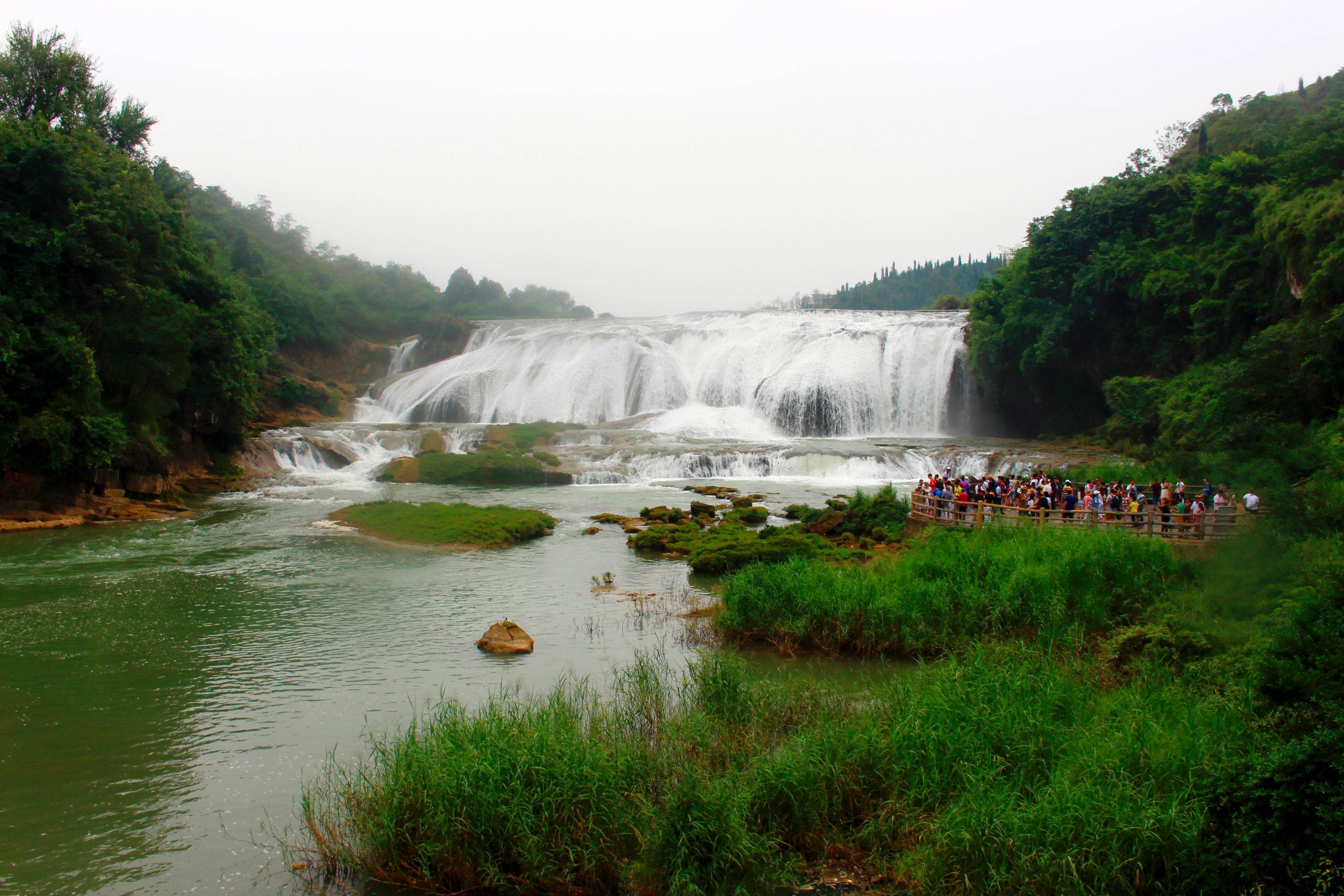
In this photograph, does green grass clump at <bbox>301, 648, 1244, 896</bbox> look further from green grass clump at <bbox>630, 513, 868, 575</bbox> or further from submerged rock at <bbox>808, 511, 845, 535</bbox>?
submerged rock at <bbox>808, 511, 845, 535</bbox>

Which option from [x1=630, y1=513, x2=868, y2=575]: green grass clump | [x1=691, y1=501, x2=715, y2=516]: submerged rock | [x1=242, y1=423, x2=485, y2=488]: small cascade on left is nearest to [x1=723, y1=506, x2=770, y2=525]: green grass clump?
[x1=691, y1=501, x2=715, y2=516]: submerged rock

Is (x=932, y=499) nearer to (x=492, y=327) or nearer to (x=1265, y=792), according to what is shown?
(x=1265, y=792)

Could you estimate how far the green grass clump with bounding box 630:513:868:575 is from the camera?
50.1ft

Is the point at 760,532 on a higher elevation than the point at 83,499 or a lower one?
lower

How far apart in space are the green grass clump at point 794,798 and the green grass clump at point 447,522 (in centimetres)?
1234

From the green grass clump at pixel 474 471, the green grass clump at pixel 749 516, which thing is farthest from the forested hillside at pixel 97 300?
the green grass clump at pixel 749 516

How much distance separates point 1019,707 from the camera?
21.3 feet

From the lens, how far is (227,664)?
32.5 feet

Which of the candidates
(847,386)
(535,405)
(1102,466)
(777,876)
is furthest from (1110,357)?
(777,876)

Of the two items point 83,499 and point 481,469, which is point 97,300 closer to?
point 83,499

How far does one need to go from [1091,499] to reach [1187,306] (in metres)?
20.4

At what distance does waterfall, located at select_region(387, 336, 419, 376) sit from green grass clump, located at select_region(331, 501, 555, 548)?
36009mm

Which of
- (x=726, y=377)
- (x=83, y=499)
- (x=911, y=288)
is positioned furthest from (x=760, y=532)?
(x=911, y=288)

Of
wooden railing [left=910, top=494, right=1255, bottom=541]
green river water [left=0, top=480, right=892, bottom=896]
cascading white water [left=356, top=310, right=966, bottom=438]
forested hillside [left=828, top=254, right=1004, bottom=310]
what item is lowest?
green river water [left=0, top=480, right=892, bottom=896]
